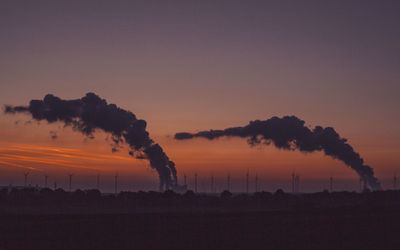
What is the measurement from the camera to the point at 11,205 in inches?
3024

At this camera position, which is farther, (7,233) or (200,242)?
(7,233)

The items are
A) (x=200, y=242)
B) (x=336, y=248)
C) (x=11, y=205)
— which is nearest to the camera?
(x=336, y=248)

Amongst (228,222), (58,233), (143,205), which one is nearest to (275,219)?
(228,222)

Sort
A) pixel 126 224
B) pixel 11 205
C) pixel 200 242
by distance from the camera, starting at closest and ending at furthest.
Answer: pixel 200 242, pixel 126 224, pixel 11 205

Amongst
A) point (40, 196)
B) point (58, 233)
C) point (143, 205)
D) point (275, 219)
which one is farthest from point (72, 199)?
point (58, 233)

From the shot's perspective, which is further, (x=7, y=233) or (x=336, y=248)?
(x=7, y=233)

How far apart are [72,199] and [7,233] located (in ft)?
156

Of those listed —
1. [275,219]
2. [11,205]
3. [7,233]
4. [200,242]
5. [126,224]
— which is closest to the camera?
[200,242]

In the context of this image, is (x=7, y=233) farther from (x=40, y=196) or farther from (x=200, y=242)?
(x=40, y=196)

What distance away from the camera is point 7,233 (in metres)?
36.9

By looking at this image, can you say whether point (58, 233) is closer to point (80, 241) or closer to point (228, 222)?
point (80, 241)

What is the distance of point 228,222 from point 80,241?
15.1 metres

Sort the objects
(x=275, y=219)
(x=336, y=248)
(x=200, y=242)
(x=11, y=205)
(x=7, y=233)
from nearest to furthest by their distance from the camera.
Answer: (x=336, y=248) < (x=200, y=242) < (x=7, y=233) < (x=275, y=219) < (x=11, y=205)

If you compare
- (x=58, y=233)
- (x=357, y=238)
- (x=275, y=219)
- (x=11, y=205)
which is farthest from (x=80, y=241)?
(x=11, y=205)
